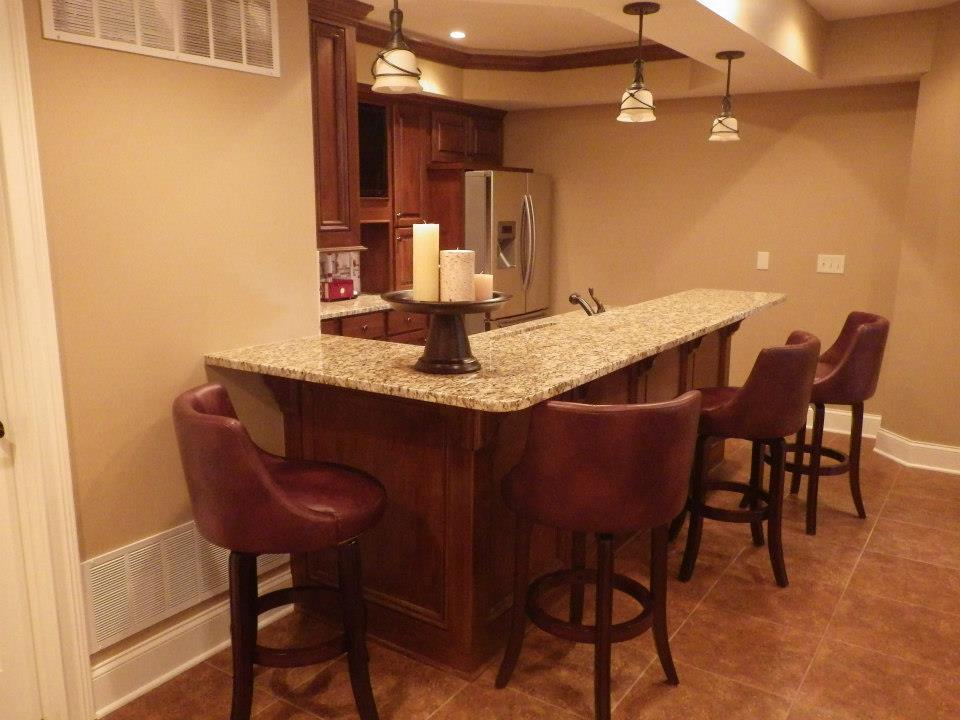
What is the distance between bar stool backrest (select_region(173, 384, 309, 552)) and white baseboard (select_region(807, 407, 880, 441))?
4.20m

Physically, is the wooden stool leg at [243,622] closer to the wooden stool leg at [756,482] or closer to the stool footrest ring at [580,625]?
the stool footrest ring at [580,625]

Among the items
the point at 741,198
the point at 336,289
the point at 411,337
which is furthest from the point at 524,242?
the point at 336,289

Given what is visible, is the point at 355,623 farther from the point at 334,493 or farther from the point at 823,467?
the point at 823,467

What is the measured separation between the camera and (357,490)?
2.15 meters

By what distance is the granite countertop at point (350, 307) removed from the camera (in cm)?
424

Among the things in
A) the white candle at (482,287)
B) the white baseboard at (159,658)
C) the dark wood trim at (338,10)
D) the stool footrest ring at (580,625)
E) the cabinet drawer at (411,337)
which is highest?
the dark wood trim at (338,10)

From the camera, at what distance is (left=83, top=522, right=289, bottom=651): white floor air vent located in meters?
2.20

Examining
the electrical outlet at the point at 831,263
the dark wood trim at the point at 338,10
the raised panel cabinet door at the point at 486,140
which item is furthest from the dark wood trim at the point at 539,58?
the electrical outlet at the point at 831,263

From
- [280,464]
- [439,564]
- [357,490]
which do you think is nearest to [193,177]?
[280,464]

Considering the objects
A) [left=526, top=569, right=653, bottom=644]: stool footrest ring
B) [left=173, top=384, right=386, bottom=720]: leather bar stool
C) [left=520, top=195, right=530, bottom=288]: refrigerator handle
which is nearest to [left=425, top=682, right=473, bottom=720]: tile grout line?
[left=173, top=384, right=386, bottom=720]: leather bar stool

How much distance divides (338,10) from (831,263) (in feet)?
11.2

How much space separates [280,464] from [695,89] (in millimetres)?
3895

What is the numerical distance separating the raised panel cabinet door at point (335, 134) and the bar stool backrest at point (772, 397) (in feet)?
6.51

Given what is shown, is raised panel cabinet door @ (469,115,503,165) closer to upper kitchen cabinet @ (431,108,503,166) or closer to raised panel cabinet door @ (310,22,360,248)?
upper kitchen cabinet @ (431,108,503,166)
